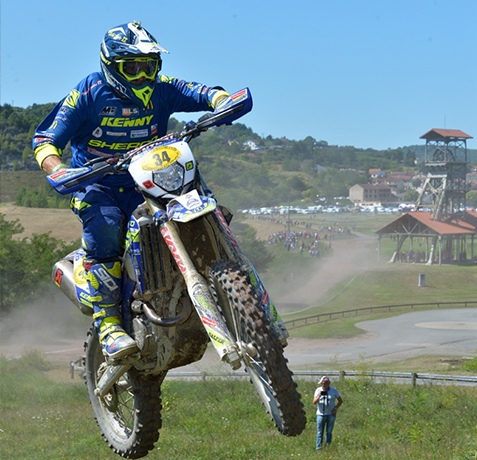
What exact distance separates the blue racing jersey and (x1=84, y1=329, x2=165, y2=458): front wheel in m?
2.48

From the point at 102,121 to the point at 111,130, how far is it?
15 cm

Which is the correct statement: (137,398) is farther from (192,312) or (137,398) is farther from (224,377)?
(224,377)

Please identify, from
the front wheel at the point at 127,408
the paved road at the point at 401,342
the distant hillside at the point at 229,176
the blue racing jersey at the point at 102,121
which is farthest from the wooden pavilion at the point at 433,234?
the blue racing jersey at the point at 102,121

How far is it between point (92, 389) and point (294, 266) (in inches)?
2791

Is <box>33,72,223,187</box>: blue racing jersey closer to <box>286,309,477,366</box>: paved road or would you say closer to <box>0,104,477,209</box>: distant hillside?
<box>286,309,477,366</box>: paved road

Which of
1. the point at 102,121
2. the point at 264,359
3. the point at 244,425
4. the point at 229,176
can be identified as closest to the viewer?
the point at 264,359

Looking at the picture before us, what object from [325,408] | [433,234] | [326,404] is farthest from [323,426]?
[433,234]

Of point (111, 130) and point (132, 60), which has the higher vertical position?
point (132, 60)

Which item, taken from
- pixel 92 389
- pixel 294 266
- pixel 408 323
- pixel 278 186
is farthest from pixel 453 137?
pixel 92 389

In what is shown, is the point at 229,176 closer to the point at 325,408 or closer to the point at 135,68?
the point at 325,408

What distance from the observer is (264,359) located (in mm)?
7125

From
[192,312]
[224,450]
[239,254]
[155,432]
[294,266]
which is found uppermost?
[239,254]

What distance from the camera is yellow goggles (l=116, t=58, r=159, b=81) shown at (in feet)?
29.7

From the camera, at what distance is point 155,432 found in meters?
9.54
